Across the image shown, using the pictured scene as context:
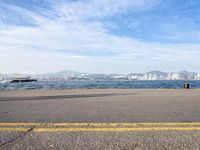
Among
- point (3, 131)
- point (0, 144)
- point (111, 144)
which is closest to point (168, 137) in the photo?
point (111, 144)

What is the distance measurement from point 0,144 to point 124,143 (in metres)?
1.97

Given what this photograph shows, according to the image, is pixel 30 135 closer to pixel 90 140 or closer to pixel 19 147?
pixel 19 147

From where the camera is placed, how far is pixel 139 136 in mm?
4703

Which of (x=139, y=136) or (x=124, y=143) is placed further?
(x=139, y=136)

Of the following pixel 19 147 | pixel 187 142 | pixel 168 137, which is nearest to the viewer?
pixel 19 147

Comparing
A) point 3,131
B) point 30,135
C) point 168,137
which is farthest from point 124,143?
point 3,131

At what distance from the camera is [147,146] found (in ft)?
13.2

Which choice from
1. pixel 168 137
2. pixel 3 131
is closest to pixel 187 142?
pixel 168 137

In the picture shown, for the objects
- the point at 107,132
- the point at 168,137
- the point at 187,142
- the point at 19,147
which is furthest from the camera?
the point at 107,132

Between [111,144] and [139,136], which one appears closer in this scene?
[111,144]

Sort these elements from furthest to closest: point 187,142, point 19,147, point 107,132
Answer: point 107,132, point 187,142, point 19,147

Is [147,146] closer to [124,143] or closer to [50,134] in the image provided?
[124,143]

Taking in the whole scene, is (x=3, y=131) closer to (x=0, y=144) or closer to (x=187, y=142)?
(x=0, y=144)

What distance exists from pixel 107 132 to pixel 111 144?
2.99 feet
